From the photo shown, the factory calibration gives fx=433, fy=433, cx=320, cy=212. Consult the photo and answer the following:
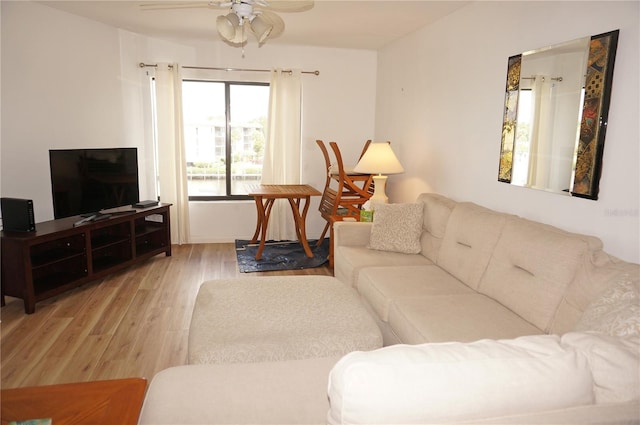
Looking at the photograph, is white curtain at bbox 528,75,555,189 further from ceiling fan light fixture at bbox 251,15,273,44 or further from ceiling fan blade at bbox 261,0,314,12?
ceiling fan light fixture at bbox 251,15,273,44

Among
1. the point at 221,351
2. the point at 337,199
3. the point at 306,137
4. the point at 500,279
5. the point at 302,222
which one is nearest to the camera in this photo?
the point at 221,351

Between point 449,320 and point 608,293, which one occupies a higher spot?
point 608,293

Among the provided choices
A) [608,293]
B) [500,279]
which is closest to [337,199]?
[500,279]

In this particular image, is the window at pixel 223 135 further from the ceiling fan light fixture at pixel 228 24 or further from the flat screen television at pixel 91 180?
the ceiling fan light fixture at pixel 228 24

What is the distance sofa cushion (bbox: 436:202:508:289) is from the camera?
267 centimetres

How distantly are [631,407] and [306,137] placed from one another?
16.5ft

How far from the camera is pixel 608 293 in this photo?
1.74 m

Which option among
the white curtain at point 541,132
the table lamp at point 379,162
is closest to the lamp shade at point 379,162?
the table lamp at point 379,162

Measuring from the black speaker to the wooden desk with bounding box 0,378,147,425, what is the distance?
7.27 ft

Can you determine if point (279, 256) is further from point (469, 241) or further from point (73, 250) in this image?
point (469, 241)

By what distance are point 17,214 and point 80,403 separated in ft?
8.23

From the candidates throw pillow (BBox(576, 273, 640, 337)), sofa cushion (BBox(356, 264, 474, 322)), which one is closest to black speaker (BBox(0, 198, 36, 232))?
sofa cushion (BBox(356, 264, 474, 322))

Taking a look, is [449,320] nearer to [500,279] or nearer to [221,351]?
[500,279]

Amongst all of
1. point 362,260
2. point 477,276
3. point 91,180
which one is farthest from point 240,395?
point 91,180
